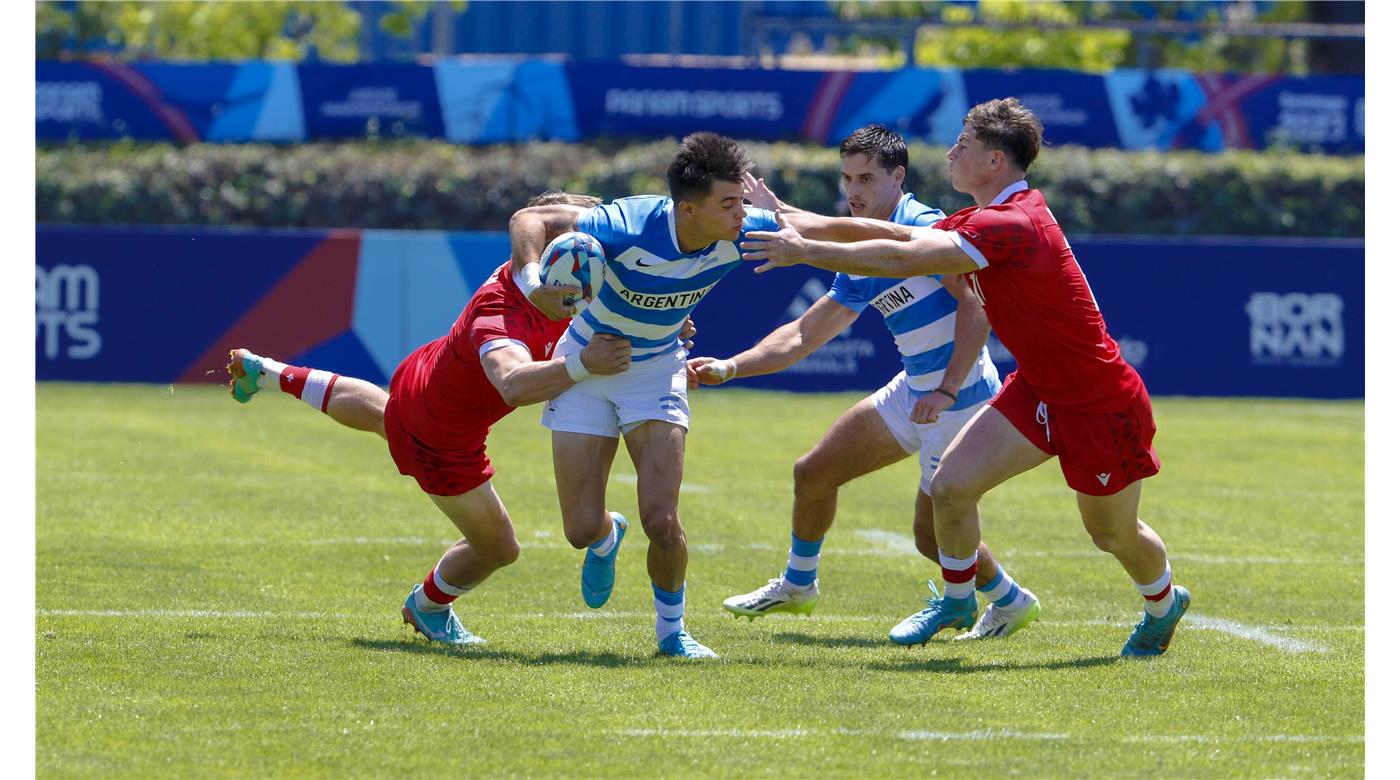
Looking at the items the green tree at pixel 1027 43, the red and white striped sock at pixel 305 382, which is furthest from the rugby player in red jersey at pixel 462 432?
the green tree at pixel 1027 43

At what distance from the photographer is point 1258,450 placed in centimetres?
1608

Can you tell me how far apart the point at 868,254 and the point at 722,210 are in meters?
0.58

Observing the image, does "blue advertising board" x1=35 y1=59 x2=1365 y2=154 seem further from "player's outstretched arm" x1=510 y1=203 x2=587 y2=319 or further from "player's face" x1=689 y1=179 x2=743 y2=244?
"player's face" x1=689 y1=179 x2=743 y2=244

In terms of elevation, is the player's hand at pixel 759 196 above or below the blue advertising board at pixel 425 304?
above

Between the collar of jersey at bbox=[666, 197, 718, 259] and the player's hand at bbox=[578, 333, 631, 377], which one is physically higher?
the collar of jersey at bbox=[666, 197, 718, 259]

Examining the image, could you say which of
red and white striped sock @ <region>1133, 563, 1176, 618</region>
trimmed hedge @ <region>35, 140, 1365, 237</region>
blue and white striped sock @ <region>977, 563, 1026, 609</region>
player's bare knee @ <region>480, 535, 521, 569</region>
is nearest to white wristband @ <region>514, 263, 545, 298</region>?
player's bare knee @ <region>480, 535, 521, 569</region>

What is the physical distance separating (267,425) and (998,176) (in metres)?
10.6

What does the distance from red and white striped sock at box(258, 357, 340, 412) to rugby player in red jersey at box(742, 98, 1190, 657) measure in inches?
90.3

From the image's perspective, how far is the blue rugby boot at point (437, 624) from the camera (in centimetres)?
762

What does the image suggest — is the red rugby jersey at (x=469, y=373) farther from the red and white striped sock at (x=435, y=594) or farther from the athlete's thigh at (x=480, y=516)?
the red and white striped sock at (x=435, y=594)

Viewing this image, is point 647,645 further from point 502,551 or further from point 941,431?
point 941,431

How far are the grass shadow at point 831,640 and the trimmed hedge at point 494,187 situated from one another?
19.8 m

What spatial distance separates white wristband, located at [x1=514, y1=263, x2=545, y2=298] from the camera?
23.6ft

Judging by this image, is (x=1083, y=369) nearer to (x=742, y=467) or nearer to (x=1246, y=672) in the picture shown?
(x=1246, y=672)
